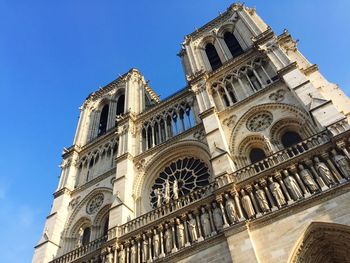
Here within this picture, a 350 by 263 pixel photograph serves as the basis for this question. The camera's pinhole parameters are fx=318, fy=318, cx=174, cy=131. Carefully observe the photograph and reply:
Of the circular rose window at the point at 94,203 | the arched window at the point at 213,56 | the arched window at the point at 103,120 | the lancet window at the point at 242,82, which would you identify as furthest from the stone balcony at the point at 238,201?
the arched window at the point at 103,120

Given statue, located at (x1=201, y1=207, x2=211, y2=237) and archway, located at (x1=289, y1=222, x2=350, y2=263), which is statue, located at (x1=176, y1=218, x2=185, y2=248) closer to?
statue, located at (x1=201, y1=207, x2=211, y2=237)

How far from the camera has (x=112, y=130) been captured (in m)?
20.1

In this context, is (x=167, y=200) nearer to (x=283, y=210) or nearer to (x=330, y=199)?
(x=283, y=210)

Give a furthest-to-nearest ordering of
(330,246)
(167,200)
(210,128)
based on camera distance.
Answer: (210,128) < (167,200) < (330,246)

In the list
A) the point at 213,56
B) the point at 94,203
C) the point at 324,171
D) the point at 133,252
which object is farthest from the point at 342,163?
the point at 213,56

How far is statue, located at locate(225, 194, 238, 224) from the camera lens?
10.2 metres

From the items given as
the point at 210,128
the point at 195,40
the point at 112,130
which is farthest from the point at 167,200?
the point at 195,40

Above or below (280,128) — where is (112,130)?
above

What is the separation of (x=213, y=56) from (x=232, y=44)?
1453 mm

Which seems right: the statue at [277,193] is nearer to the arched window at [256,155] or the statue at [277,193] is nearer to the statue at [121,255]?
the arched window at [256,155]

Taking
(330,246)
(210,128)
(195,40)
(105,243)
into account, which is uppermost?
(195,40)

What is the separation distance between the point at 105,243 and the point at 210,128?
6.57 metres

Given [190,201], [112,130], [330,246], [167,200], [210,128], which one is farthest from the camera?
[112,130]

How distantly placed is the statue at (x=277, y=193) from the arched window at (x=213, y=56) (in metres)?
11.1
